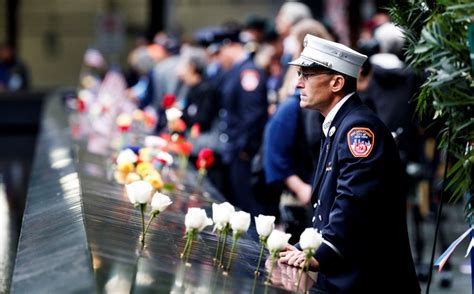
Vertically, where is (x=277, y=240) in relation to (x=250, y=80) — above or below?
below

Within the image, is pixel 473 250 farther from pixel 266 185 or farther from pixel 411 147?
pixel 411 147

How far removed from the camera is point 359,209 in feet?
20.0

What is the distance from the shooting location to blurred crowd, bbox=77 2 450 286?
9.48 meters

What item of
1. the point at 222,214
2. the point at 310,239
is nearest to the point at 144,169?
the point at 222,214

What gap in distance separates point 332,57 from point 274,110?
4403mm

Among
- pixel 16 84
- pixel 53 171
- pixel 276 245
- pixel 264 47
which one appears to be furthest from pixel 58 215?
pixel 16 84

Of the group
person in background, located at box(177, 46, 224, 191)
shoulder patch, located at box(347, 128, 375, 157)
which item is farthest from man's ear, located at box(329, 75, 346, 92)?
person in background, located at box(177, 46, 224, 191)

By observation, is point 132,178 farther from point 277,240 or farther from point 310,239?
point 310,239

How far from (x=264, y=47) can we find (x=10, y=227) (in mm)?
4556

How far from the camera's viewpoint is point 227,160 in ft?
44.9

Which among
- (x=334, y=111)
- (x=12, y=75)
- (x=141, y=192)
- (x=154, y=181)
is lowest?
(x=154, y=181)

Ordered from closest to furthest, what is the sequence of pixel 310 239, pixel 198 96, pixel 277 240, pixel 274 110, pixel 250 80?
1. pixel 310 239
2. pixel 277 240
3. pixel 274 110
4. pixel 250 80
5. pixel 198 96

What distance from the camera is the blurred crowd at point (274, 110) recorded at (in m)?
9.48

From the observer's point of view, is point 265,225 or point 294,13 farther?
point 294,13
